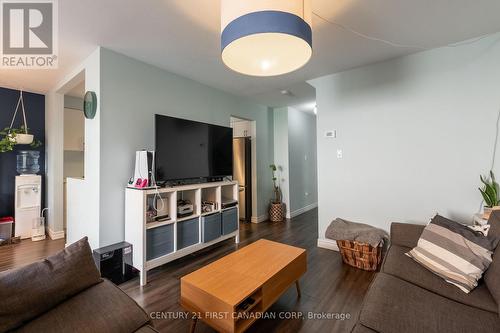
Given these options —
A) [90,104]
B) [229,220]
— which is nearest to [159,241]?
[229,220]

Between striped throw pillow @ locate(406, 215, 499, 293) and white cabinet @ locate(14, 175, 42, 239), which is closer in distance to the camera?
striped throw pillow @ locate(406, 215, 499, 293)

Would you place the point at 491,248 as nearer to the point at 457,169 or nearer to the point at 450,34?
the point at 457,169

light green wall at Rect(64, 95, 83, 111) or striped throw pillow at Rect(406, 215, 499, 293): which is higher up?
light green wall at Rect(64, 95, 83, 111)

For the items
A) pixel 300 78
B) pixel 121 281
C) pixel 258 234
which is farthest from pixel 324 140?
pixel 121 281

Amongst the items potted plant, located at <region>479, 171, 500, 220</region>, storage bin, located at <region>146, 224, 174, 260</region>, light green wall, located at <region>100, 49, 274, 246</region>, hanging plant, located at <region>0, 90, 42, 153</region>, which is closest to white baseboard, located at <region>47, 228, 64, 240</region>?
hanging plant, located at <region>0, 90, 42, 153</region>

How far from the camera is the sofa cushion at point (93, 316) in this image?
100 cm

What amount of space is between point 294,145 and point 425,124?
279cm

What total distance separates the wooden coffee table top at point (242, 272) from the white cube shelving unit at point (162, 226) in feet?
3.09

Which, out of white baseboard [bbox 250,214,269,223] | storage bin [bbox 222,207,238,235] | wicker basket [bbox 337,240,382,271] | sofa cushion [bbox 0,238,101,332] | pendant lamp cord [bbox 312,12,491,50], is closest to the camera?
sofa cushion [bbox 0,238,101,332]

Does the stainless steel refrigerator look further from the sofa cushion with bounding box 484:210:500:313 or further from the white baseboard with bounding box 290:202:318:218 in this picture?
the sofa cushion with bounding box 484:210:500:313

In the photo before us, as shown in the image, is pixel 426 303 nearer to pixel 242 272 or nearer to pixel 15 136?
pixel 242 272

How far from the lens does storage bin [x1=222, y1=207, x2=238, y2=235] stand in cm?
321

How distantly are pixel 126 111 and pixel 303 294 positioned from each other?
2651 millimetres

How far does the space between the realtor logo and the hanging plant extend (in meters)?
1.07
